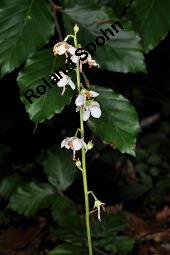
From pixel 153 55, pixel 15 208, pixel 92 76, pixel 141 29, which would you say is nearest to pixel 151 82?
pixel 153 55

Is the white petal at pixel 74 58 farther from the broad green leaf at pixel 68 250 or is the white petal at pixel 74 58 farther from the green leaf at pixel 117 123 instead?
the broad green leaf at pixel 68 250

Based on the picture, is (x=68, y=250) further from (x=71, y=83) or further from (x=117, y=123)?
(x=71, y=83)

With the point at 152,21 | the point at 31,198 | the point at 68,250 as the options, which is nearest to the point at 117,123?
the point at 152,21

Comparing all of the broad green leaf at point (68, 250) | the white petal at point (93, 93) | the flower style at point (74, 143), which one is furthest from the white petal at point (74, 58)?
the broad green leaf at point (68, 250)

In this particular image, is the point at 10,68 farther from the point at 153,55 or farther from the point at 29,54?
the point at 153,55

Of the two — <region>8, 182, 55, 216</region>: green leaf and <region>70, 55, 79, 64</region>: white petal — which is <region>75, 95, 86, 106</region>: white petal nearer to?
<region>70, 55, 79, 64</region>: white petal

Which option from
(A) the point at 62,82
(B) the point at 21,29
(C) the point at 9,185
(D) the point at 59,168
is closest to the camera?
(A) the point at 62,82

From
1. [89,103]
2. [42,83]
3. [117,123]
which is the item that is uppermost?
[42,83]

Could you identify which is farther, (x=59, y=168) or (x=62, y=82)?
(x=59, y=168)
